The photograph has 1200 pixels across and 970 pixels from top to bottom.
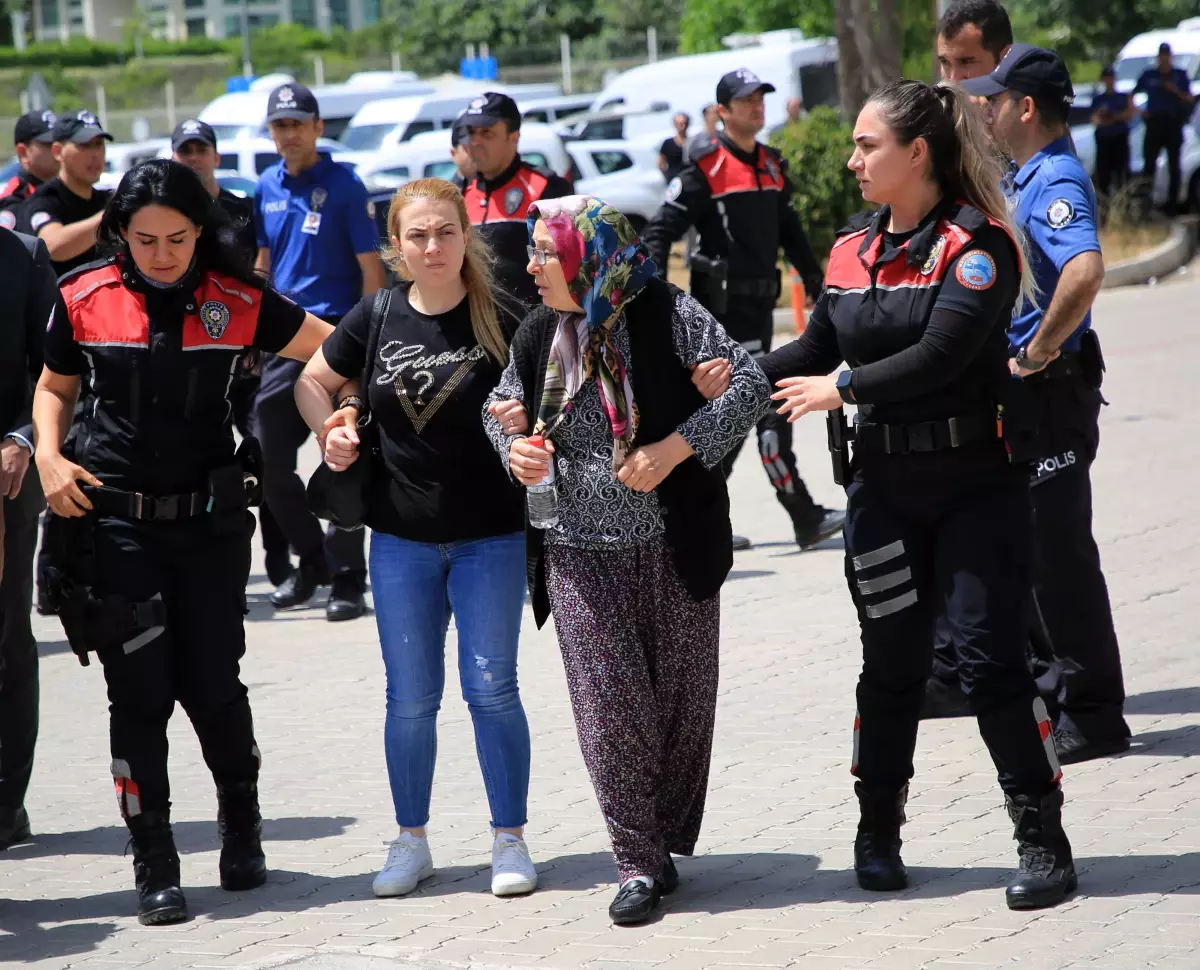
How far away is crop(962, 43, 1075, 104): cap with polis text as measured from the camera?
212 inches

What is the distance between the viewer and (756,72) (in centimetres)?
3216

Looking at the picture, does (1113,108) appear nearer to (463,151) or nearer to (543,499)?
(463,151)

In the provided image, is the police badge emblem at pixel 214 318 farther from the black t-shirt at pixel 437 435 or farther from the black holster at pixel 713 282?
the black holster at pixel 713 282

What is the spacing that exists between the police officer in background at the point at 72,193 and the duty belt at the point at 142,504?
3.72 metres

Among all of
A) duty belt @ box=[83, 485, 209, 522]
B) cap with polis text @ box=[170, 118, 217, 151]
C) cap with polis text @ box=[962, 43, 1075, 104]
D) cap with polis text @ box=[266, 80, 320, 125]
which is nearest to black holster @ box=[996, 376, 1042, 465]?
cap with polis text @ box=[962, 43, 1075, 104]

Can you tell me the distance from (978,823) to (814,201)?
567 inches

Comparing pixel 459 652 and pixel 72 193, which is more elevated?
pixel 72 193

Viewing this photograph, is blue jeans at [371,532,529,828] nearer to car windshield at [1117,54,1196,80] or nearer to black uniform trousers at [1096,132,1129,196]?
black uniform trousers at [1096,132,1129,196]

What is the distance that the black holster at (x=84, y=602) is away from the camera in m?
4.79

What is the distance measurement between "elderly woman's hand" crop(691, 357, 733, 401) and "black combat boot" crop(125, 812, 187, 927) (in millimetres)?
1930

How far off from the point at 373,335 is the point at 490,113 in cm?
370

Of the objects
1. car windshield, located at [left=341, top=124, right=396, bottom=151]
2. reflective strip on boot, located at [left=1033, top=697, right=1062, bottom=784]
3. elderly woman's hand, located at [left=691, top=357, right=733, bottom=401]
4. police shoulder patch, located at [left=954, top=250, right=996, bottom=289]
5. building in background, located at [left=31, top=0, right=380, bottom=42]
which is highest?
building in background, located at [left=31, top=0, right=380, bottom=42]

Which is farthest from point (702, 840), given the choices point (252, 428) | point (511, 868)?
point (252, 428)

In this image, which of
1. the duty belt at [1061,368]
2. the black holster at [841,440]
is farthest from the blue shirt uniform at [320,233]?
the black holster at [841,440]
